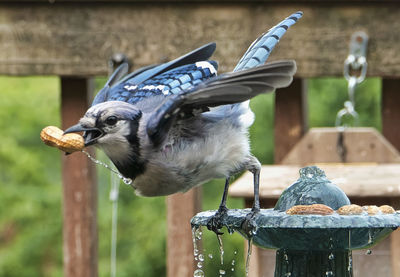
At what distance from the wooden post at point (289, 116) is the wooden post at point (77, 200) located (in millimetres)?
888

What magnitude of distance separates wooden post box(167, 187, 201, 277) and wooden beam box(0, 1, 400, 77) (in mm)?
616

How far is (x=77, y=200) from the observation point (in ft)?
13.3

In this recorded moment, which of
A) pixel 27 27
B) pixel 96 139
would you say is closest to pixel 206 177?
pixel 96 139

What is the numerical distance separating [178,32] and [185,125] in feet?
4.00

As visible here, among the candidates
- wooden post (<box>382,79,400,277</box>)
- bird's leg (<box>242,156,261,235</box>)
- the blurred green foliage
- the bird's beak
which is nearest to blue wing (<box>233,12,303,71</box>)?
bird's leg (<box>242,156,261,235</box>)

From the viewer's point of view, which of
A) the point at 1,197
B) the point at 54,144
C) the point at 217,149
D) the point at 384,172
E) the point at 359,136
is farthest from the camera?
the point at 1,197

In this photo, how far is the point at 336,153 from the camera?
391cm

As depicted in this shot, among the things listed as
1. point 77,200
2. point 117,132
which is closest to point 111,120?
point 117,132

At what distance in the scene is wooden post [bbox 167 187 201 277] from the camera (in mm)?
3904

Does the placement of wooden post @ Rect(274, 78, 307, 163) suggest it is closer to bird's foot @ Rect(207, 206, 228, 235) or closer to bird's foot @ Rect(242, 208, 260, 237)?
bird's foot @ Rect(207, 206, 228, 235)

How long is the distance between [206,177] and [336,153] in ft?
4.11

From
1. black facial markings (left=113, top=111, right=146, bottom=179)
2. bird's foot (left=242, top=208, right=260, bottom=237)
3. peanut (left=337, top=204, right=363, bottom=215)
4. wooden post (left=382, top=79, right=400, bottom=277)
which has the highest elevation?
wooden post (left=382, top=79, right=400, bottom=277)

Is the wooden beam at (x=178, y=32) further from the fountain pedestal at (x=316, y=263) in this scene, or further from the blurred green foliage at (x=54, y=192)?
the blurred green foliage at (x=54, y=192)

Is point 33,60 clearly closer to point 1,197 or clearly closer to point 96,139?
point 96,139
